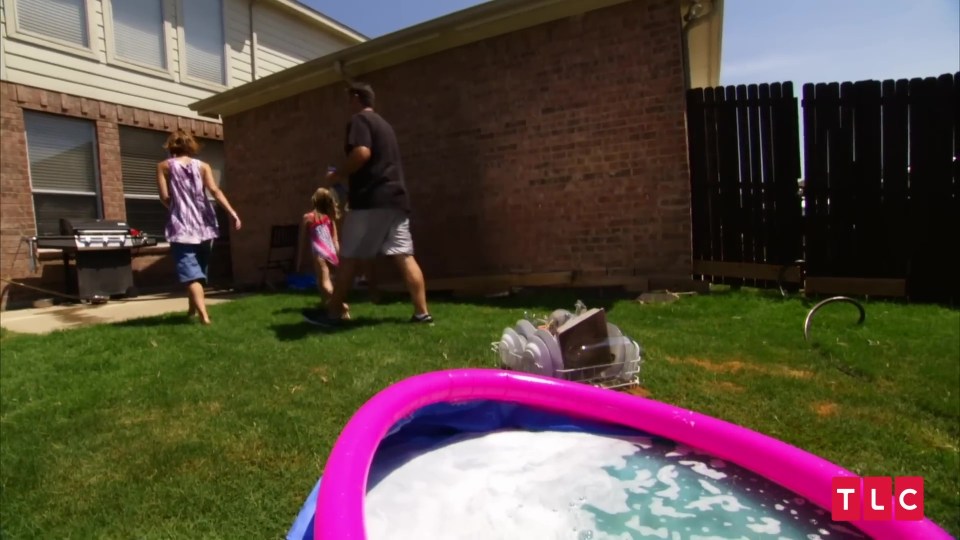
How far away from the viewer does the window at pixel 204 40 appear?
10.3 metres

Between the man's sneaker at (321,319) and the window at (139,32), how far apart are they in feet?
22.6

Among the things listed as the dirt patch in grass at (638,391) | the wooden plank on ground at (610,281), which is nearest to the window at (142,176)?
the wooden plank on ground at (610,281)

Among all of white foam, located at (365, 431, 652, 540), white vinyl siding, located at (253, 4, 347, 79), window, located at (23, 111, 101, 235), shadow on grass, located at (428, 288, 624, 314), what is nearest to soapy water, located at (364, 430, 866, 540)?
white foam, located at (365, 431, 652, 540)

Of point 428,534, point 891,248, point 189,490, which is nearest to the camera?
point 428,534

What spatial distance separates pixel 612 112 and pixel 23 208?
8105mm

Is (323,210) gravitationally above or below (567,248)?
above

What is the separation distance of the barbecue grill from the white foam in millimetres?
7928

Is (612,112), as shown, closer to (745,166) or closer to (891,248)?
(745,166)

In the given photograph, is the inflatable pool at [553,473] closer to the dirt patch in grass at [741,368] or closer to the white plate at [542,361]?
the white plate at [542,361]

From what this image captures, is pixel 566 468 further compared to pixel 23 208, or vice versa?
pixel 23 208

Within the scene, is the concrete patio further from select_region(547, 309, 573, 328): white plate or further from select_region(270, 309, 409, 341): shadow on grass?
select_region(547, 309, 573, 328): white plate

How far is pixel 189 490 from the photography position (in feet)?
6.88

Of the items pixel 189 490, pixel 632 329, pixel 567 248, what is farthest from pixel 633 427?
pixel 567 248

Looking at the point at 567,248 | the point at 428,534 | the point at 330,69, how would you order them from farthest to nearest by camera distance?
the point at 330,69 → the point at 567,248 → the point at 428,534
